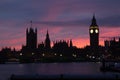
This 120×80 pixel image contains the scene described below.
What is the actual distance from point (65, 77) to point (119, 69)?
201 feet

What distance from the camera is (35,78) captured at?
46.9 metres

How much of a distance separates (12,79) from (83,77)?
7.97m

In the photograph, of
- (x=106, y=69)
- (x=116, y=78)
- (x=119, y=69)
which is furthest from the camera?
(x=106, y=69)

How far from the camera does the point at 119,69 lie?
106000mm

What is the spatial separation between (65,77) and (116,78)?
560 centimetres

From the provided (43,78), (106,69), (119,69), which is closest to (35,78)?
(43,78)

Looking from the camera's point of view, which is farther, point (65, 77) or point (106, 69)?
point (106, 69)

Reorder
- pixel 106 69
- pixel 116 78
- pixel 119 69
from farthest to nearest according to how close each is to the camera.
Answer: pixel 106 69 → pixel 119 69 → pixel 116 78

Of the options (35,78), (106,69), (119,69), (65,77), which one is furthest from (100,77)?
(106,69)

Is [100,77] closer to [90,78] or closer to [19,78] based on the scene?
[90,78]

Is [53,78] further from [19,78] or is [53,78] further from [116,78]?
[116,78]

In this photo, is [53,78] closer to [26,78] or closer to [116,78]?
[26,78]

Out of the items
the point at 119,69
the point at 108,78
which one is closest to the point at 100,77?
the point at 108,78

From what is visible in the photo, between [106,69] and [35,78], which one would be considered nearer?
[35,78]
